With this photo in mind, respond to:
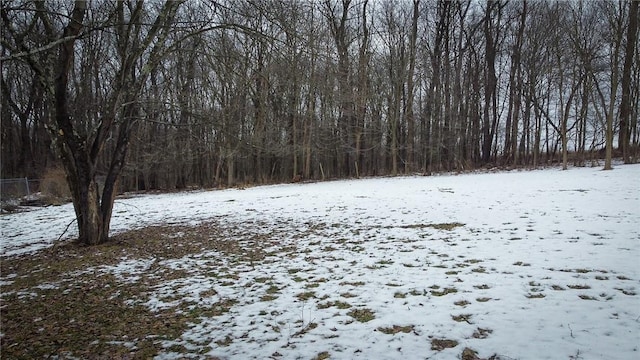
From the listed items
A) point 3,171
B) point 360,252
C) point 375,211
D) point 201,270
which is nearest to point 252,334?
point 201,270

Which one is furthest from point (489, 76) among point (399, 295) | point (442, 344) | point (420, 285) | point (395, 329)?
point (442, 344)

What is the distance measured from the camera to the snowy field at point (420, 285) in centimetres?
333

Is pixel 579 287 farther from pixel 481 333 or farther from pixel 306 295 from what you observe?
pixel 306 295

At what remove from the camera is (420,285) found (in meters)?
4.75

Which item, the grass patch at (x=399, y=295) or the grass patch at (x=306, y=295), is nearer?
the grass patch at (x=399, y=295)

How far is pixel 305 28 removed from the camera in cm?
670

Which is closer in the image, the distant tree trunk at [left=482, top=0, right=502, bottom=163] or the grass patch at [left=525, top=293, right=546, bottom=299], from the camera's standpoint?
the grass patch at [left=525, top=293, right=546, bottom=299]

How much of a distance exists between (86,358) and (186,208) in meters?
11.6

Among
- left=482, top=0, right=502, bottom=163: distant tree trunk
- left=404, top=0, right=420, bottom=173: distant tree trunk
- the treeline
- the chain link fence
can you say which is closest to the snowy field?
the chain link fence

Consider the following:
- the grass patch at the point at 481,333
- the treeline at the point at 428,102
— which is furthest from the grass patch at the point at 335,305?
the treeline at the point at 428,102

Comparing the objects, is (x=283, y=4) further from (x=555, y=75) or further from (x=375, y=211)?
(x=555, y=75)

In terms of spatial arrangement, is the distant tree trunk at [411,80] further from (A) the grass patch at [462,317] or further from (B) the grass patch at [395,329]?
(B) the grass patch at [395,329]

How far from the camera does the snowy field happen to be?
10.9ft

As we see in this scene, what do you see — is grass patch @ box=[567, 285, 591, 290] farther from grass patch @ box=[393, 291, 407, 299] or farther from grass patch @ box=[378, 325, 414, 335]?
grass patch @ box=[378, 325, 414, 335]
